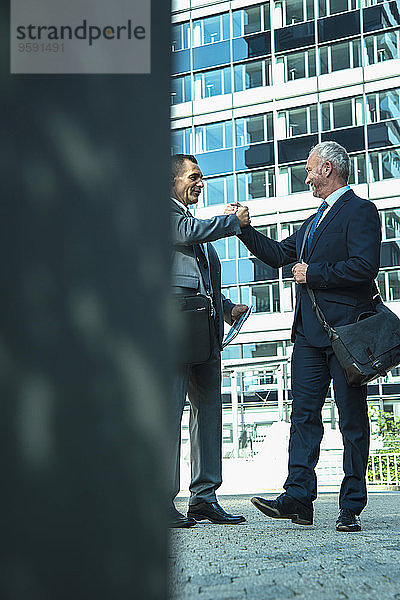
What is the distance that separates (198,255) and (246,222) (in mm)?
312

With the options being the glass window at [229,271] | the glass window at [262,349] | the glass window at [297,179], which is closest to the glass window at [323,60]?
the glass window at [297,179]

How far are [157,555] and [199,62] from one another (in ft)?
86.0

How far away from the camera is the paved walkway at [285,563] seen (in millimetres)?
1881

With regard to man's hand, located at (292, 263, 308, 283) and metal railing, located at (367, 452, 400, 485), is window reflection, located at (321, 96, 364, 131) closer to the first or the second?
metal railing, located at (367, 452, 400, 485)

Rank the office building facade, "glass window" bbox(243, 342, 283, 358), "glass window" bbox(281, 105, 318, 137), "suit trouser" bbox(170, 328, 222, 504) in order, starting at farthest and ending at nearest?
1. "glass window" bbox(281, 105, 318, 137)
2. "glass window" bbox(243, 342, 283, 358)
3. the office building facade
4. "suit trouser" bbox(170, 328, 222, 504)

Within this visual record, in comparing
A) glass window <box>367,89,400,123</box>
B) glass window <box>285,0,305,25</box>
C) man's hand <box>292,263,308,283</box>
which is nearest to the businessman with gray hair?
man's hand <box>292,263,308,283</box>

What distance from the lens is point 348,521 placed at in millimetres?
3514

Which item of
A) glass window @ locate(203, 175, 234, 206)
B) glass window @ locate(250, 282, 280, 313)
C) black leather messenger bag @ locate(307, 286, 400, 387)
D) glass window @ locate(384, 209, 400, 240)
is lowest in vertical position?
black leather messenger bag @ locate(307, 286, 400, 387)

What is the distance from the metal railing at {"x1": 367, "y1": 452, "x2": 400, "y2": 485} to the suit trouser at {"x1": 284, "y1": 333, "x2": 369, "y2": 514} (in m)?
11.8

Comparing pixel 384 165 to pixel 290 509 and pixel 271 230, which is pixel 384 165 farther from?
pixel 290 509

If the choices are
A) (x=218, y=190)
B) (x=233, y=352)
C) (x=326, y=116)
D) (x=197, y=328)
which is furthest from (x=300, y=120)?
(x=197, y=328)

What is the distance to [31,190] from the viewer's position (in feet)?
3.07

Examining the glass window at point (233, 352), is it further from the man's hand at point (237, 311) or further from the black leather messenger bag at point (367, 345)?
the black leather messenger bag at point (367, 345)

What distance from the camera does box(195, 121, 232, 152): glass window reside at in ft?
83.3
